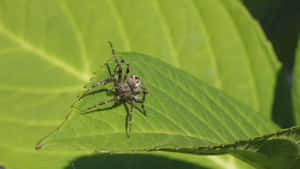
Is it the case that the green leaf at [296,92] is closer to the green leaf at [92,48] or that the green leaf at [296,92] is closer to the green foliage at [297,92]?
the green foliage at [297,92]

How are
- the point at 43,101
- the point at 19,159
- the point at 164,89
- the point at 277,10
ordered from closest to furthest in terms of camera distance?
the point at 164,89, the point at 19,159, the point at 43,101, the point at 277,10

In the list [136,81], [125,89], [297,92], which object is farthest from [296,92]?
[125,89]

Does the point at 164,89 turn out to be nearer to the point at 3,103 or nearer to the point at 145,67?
the point at 145,67

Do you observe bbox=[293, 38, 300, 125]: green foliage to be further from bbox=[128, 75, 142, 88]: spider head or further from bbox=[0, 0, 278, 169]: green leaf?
bbox=[128, 75, 142, 88]: spider head

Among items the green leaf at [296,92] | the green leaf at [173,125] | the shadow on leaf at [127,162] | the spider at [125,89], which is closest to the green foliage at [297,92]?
the green leaf at [296,92]

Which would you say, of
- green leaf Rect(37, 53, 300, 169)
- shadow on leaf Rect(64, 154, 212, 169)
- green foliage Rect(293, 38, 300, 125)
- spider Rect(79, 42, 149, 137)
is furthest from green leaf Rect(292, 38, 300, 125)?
spider Rect(79, 42, 149, 137)

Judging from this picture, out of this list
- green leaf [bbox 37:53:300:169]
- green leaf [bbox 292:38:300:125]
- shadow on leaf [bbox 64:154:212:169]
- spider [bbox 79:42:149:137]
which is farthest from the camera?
green leaf [bbox 292:38:300:125]

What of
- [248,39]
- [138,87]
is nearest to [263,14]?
[248,39]
